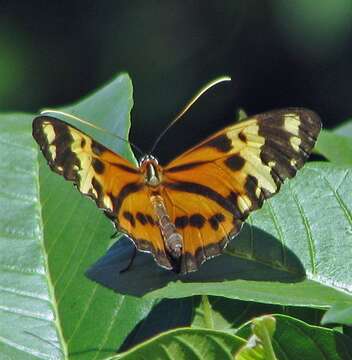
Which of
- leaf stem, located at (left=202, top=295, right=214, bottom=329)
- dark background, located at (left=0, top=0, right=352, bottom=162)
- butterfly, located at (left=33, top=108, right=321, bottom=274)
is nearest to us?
leaf stem, located at (left=202, top=295, right=214, bottom=329)

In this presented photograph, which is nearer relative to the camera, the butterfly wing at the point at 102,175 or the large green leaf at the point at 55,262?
the large green leaf at the point at 55,262

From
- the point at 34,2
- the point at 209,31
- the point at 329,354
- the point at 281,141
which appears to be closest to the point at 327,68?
the point at 209,31

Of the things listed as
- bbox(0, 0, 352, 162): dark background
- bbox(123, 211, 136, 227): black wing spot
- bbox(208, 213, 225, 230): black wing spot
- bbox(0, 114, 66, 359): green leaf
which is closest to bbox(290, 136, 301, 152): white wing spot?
bbox(208, 213, 225, 230): black wing spot

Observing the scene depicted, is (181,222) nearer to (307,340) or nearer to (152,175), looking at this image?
(152,175)

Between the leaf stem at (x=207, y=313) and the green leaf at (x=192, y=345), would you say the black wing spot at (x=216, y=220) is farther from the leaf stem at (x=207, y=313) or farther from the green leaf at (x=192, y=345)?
the green leaf at (x=192, y=345)

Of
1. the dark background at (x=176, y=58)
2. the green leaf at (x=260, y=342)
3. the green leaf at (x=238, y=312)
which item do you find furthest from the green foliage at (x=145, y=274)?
the dark background at (x=176, y=58)

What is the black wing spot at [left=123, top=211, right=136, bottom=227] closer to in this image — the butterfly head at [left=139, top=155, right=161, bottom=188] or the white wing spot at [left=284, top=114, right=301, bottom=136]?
the butterfly head at [left=139, top=155, right=161, bottom=188]

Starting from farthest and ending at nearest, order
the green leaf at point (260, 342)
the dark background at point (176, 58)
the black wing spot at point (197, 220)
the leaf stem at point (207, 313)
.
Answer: the dark background at point (176, 58) → the black wing spot at point (197, 220) → the leaf stem at point (207, 313) → the green leaf at point (260, 342)


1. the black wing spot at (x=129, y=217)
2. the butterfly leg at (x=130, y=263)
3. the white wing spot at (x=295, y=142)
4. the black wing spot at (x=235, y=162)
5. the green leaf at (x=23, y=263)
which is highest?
the white wing spot at (x=295, y=142)
